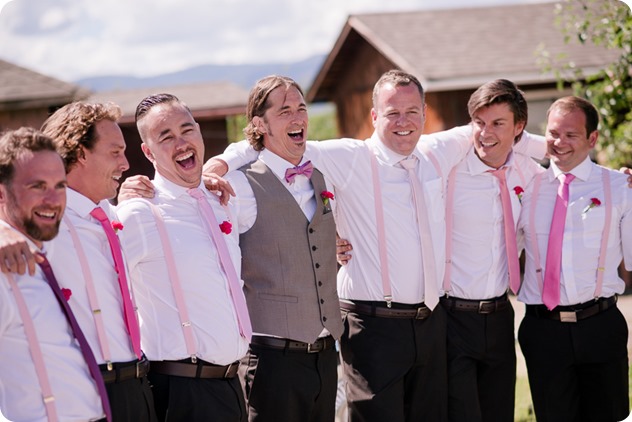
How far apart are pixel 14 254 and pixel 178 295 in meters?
0.82

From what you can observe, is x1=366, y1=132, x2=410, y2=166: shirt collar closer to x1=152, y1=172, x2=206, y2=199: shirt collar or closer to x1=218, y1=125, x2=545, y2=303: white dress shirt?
x1=218, y1=125, x2=545, y2=303: white dress shirt

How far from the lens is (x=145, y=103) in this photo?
12.3 ft

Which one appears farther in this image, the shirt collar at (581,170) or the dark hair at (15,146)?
the shirt collar at (581,170)

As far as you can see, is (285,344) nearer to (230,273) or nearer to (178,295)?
(230,273)

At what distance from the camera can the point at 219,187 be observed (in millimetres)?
3867

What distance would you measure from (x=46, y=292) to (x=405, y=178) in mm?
2133

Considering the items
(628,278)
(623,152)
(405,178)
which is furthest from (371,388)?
(628,278)

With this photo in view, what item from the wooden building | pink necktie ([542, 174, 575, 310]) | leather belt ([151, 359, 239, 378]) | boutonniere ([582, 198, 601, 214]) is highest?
the wooden building

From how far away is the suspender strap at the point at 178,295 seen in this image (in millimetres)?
3463

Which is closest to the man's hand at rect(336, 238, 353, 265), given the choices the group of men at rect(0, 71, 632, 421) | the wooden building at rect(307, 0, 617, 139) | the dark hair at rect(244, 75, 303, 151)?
the group of men at rect(0, 71, 632, 421)

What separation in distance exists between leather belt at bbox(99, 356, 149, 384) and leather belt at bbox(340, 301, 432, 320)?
1.41 m

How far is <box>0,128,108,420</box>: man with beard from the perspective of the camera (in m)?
2.86

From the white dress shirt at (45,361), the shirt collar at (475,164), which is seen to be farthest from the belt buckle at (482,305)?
the white dress shirt at (45,361)

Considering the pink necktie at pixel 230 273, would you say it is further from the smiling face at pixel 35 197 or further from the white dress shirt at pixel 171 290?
the smiling face at pixel 35 197
